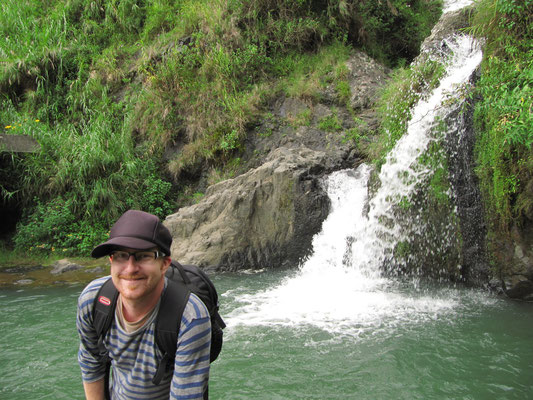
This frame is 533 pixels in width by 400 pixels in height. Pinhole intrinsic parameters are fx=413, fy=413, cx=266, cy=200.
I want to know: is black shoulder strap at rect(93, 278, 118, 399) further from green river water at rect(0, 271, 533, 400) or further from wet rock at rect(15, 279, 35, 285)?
wet rock at rect(15, 279, 35, 285)

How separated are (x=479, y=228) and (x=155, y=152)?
8052 mm

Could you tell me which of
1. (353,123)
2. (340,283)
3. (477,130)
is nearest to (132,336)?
(340,283)

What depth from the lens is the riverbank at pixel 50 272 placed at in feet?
25.2

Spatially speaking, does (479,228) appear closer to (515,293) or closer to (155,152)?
(515,293)

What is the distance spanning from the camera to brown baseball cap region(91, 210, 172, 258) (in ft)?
5.24

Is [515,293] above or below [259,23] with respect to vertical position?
below

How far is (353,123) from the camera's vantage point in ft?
32.1

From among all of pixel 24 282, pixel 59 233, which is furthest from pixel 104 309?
pixel 59 233

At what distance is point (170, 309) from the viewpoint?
5.36 feet

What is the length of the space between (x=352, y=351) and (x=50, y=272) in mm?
6637

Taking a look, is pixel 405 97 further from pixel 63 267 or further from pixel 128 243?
pixel 63 267

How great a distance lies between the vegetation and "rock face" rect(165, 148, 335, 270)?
226 cm

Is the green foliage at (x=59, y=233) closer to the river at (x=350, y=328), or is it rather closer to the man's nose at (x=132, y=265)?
the river at (x=350, y=328)

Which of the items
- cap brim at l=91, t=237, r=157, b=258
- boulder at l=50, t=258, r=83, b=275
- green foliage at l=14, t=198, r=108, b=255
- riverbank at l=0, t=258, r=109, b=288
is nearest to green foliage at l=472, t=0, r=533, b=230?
cap brim at l=91, t=237, r=157, b=258
